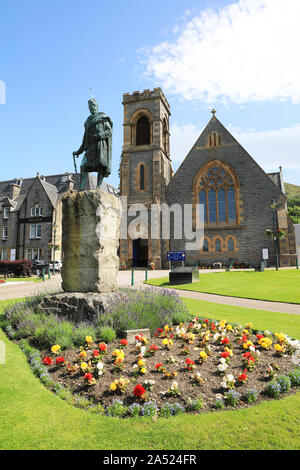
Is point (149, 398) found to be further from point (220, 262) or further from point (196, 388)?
point (220, 262)

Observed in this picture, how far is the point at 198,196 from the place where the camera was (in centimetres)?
3481

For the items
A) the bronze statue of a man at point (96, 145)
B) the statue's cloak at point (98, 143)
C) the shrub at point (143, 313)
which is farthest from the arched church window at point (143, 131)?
the shrub at point (143, 313)

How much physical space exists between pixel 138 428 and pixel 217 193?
107ft

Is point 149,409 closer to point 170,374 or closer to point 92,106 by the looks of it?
point 170,374

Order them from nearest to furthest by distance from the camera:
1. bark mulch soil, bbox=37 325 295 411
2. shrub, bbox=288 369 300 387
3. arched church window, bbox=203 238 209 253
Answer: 1. bark mulch soil, bbox=37 325 295 411
2. shrub, bbox=288 369 300 387
3. arched church window, bbox=203 238 209 253

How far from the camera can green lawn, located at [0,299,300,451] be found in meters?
2.97

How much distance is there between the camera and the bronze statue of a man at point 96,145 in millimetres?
8750

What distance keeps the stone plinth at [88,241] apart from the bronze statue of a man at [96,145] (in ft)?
3.72

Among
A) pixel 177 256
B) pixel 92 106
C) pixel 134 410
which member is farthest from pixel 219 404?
pixel 177 256

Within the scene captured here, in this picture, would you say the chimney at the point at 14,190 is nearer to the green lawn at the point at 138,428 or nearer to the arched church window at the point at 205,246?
the arched church window at the point at 205,246

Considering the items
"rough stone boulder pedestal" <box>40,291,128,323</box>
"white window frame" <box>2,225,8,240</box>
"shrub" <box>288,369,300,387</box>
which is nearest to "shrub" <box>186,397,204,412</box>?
"shrub" <box>288,369,300,387</box>

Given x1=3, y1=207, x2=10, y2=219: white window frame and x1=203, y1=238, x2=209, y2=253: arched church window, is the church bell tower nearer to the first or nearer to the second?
x1=203, y1=238, x2=209, y2=253: arched church window

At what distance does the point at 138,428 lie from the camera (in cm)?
325

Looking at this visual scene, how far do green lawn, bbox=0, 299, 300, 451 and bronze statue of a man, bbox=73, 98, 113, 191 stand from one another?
6227 millimetres
